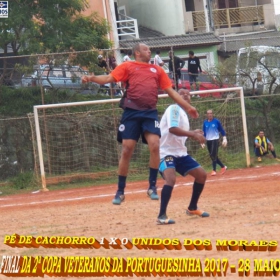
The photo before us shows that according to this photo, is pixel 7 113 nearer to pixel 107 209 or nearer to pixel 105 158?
pixel 105 158

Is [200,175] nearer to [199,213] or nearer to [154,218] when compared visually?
[199,213]

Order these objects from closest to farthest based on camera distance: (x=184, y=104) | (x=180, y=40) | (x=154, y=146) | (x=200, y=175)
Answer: (x=184, y=104), (x=154, y=146), (x=200, y=175), (x=180, y=40)

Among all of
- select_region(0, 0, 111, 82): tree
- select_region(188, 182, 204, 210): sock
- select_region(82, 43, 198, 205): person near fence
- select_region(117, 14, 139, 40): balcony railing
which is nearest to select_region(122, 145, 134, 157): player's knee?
select_region(82, 43, 198, 205): person near fence

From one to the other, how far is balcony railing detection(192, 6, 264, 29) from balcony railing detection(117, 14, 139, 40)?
4515 millimetres

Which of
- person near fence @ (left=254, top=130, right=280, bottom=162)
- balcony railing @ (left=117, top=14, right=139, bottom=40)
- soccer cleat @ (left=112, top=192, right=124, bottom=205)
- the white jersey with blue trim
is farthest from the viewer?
balcony railing @ (left=117, top=14, right=139, bottom=40)

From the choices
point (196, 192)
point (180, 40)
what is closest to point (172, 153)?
point (196, 192)

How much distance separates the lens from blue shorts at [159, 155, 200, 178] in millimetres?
10586

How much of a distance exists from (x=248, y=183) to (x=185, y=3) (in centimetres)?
2600

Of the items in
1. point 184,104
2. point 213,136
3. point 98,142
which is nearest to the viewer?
point 184,104

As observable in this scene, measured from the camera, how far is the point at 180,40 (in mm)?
36281

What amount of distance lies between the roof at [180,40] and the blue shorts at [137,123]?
979 inches

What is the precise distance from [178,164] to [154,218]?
1.14 metres

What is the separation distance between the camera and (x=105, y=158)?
76.6 ft

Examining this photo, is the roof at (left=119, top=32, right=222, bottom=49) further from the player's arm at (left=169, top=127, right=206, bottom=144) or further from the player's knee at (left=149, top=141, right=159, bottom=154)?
the player's arm at (left=169, top=127, right=206, bottom=144)
